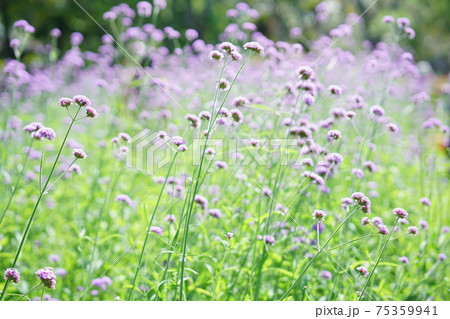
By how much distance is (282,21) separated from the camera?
2769cm

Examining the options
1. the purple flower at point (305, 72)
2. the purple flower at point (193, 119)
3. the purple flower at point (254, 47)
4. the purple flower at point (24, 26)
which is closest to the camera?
the purple flower at point (254, 47)

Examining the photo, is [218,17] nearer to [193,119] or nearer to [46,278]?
[193,119]

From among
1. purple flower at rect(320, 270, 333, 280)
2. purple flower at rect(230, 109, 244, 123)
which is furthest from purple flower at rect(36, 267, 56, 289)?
purple flower at rect(320, 270, 333, 280)

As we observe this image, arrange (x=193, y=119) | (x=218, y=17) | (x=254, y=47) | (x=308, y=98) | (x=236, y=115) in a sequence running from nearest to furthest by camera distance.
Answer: (x=254, y=47), (x=193, y=119), (x=236, y=115), (x=308, y=98), (x=218, y=17)

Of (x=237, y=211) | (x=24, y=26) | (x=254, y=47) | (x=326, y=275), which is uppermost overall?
(x=24, y=26)

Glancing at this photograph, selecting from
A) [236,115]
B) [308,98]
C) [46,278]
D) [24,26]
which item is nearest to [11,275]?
[46,278]

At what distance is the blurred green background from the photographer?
16200 mm

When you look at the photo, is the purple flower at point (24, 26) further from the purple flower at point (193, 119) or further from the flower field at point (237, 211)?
the purple flower at point (193, 119)

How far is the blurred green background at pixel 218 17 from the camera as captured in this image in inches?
638

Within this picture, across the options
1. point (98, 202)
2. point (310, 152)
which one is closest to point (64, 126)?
point (98, 202)

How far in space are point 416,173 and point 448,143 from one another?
2.04 meters

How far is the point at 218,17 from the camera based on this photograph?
20.1 m

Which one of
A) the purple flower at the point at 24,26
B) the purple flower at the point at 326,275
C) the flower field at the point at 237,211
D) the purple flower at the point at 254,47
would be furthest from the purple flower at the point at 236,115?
the purple flower at the point at 24,26
